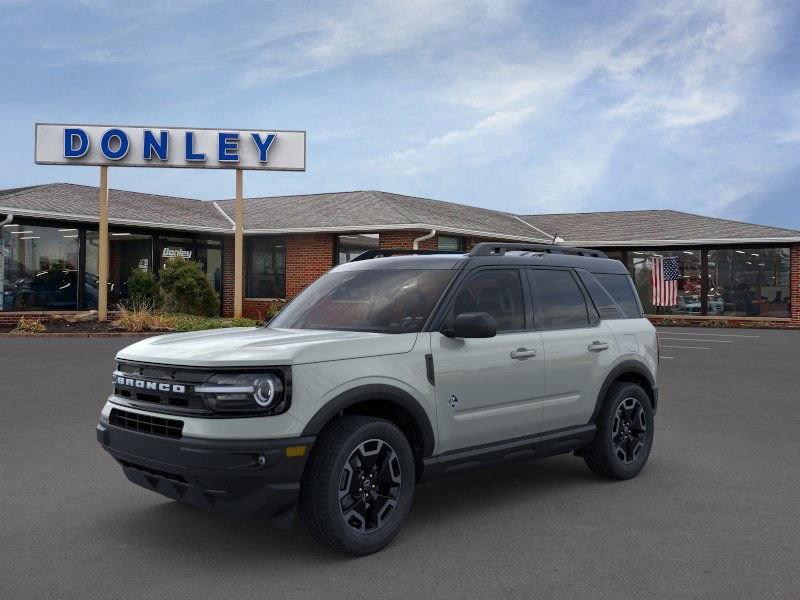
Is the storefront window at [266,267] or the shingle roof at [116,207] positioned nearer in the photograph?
the shingle roof at [116,207]

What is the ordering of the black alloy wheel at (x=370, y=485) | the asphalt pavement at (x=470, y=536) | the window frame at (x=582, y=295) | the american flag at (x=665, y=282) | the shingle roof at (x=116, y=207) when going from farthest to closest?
the american flag at (x=665, y=282), the shingle roof at (x=116, y=207), the window frame at (x=582, y=295), the black alloy wheel at (x=370, y=485), the asphalt pavement at (x=470, y=536)

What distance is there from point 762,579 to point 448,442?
6.37 ft

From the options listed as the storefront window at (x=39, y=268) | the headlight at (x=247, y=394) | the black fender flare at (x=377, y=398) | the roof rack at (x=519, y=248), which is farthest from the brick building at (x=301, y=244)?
the headlight at (x=247, y=394)

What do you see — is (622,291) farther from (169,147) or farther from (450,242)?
(450,242)

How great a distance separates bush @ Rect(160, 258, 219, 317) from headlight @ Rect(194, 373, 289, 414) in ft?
69.9

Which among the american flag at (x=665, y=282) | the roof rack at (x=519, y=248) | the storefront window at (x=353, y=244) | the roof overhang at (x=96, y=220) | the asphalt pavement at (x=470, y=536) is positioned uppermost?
the roof overhang at (x=96, y=220)

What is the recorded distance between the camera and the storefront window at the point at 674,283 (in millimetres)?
30328

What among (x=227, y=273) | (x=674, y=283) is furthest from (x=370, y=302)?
(x=674, y=283)

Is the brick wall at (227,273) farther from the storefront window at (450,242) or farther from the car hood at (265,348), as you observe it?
the car hood at (265,348)

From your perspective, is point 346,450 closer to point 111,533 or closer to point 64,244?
point 111,533

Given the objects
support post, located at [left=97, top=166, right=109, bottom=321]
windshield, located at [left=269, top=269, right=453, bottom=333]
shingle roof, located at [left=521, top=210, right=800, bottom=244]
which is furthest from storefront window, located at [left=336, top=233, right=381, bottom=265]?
windshield, located at [left=269, top=269, right=453, bottom=333]

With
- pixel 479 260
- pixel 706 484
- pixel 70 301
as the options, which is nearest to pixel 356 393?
pixel 479 260

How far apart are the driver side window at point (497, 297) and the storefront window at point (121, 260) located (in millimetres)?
22417

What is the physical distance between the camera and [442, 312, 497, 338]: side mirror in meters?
4.96
